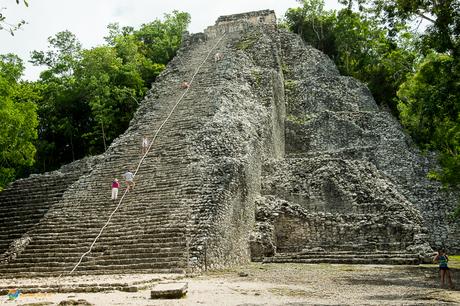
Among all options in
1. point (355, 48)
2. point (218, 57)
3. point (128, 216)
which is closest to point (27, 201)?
point (128, 216)

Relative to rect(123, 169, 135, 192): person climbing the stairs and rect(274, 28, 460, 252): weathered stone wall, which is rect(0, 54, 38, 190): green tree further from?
rect(274, 28, 460, 252): weathered stone wall

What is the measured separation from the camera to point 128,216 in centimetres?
1328

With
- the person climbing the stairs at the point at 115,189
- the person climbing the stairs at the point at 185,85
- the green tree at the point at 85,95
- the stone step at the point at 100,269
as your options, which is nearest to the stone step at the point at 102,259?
the stone step at the point at 100,269

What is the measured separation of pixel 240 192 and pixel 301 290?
608 centimetres

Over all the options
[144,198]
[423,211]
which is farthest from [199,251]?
[423,211]

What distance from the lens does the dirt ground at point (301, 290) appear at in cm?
733

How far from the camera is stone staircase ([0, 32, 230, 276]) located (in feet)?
37.9

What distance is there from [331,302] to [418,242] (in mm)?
8177

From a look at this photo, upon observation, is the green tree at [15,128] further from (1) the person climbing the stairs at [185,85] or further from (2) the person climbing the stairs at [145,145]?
(1) the person climbing the stairs at [185,85]

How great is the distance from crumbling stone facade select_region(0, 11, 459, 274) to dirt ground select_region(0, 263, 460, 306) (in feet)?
4.96

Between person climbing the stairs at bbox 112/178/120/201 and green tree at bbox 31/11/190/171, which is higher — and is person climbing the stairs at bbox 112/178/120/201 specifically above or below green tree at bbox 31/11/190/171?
below

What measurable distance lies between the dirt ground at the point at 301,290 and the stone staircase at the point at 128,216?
5.41ft

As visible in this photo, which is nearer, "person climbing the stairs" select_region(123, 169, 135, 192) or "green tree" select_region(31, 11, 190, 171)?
"person climbing the stairs" select_region(123, 169, 135, 192)

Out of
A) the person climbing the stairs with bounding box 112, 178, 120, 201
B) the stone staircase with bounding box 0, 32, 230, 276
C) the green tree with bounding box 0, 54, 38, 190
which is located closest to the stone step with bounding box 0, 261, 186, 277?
the stone staircase with bounding box 0, 32, 230, 276
